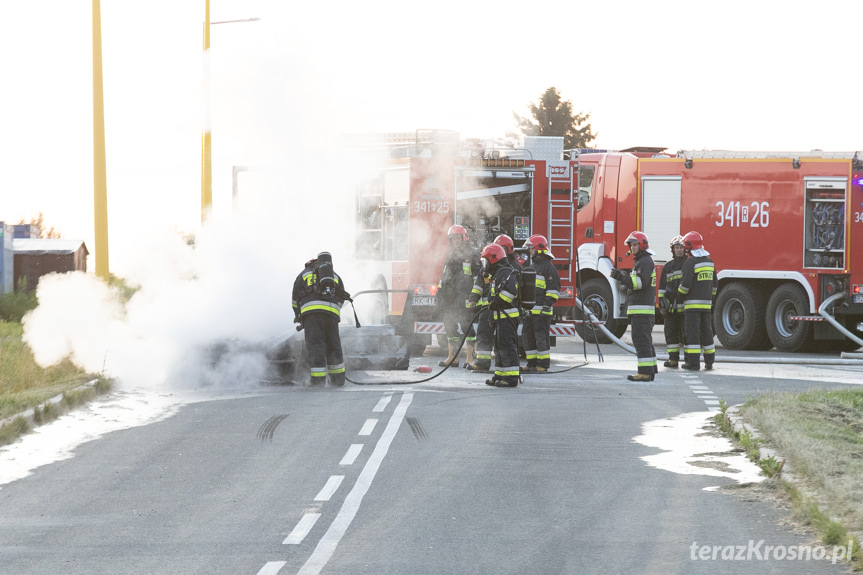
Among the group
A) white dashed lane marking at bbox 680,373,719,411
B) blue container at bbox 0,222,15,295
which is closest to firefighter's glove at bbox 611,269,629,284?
white dashed lane marking at bbox 680,373,719,411

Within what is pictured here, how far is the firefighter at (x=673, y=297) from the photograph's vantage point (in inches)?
623

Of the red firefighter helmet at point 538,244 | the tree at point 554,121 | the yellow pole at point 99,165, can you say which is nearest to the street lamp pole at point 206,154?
the yellow pole at point 99,165

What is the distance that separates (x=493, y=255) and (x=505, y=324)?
0.89 meters

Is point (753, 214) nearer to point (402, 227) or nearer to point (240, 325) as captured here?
point (402, 227)

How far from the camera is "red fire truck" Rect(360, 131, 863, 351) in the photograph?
57.7ft

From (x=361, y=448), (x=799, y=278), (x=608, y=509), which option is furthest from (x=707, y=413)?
(x=799, y=278)

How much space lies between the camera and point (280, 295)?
15.7 m

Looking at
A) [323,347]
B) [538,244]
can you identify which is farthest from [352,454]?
[538,244]

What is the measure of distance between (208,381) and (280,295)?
7.09ft

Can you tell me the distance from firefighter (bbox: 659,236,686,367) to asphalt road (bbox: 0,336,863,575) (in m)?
3.54

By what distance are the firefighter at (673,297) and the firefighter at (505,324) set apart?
2.94m

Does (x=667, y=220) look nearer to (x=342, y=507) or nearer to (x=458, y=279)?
(x=458, y=279)

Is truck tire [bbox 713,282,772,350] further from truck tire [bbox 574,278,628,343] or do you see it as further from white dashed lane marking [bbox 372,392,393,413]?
white dashed lane marking [bbox 372,392,393,413]

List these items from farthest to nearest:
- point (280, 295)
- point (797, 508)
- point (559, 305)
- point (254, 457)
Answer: point (559, 305)
point (280, 295)
point (254, 457)
point (797, 508)
